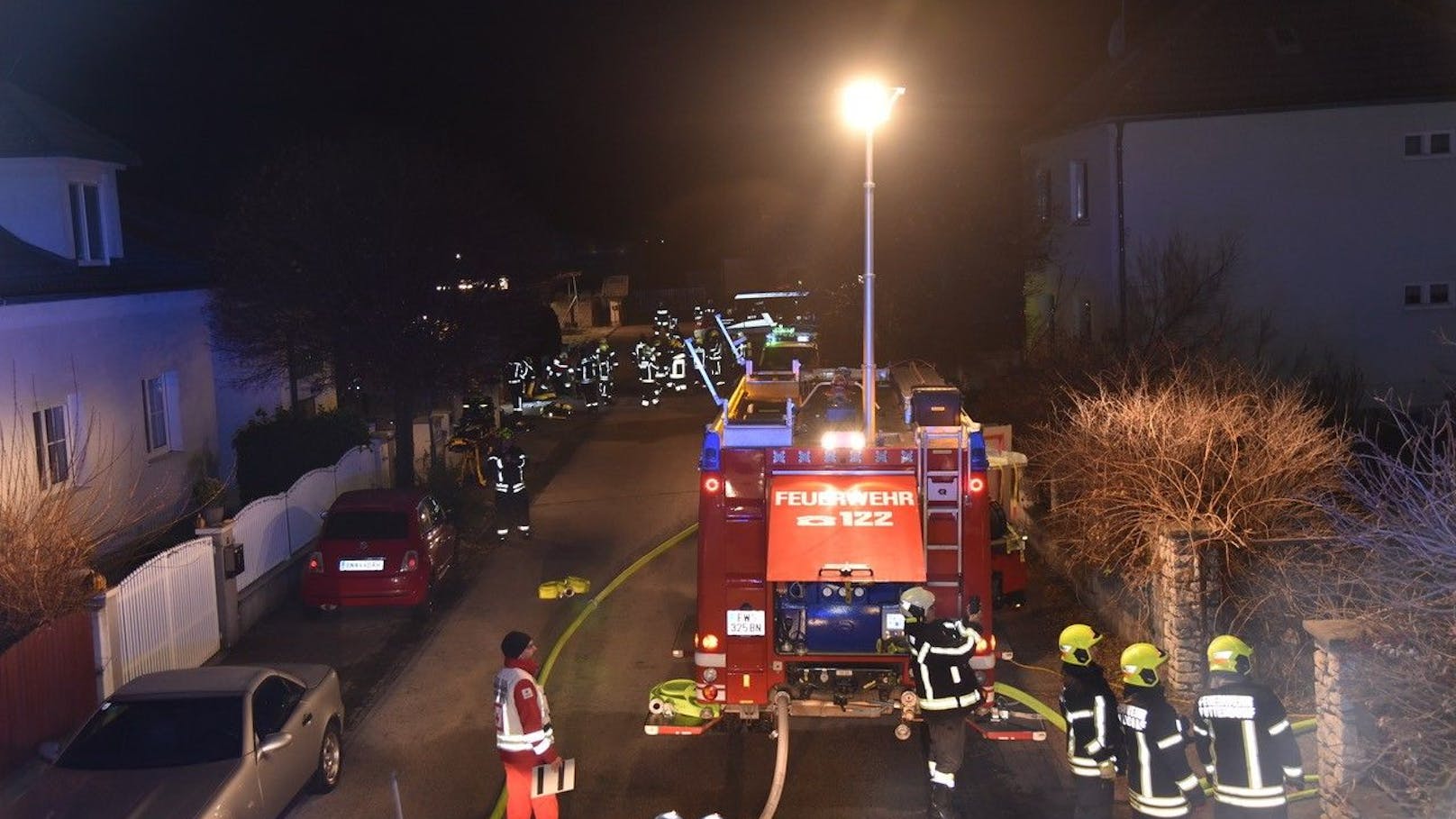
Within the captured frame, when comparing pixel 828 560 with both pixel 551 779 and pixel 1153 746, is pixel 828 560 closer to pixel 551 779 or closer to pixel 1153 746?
pixel 551 779

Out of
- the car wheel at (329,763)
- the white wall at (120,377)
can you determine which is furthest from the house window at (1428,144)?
the car wheel at (329,763)

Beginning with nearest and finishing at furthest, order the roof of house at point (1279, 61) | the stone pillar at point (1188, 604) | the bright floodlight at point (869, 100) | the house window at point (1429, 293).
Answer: the stone pillar at point (1188, 604) < the bright floodlight at point (869, 100) < the roof of house at point (1279, 61) < the house window at point (1429, 293)

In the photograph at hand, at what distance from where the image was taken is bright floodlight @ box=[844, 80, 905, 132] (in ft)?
35.7

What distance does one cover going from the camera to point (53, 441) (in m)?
14.9

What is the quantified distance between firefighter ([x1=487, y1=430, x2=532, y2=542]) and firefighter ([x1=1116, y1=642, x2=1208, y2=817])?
36.6 feet

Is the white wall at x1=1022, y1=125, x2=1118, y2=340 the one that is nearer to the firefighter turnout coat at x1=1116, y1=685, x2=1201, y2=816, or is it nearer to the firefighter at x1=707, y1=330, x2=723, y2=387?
the firefighter at x1=707, y1=330, x2=723, y2=387

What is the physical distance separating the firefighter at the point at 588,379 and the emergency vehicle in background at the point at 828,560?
2108 cm

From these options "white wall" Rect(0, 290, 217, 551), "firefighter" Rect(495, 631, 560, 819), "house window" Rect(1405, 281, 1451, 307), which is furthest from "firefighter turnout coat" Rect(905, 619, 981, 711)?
"house window" Rect(1405, 281, 1451, 307)

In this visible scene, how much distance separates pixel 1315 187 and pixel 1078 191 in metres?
4.36

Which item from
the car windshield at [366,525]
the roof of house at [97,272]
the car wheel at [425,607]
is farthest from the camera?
the roof of house at [97,272]

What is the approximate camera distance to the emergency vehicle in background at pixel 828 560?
356 inches

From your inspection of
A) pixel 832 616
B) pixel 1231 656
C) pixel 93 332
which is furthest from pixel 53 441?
pixel 1231 656

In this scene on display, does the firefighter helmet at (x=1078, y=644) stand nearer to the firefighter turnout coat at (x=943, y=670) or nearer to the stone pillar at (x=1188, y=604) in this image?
the firefighter turnout coat at (x=943, y=670)

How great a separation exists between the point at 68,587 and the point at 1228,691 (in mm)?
8711
